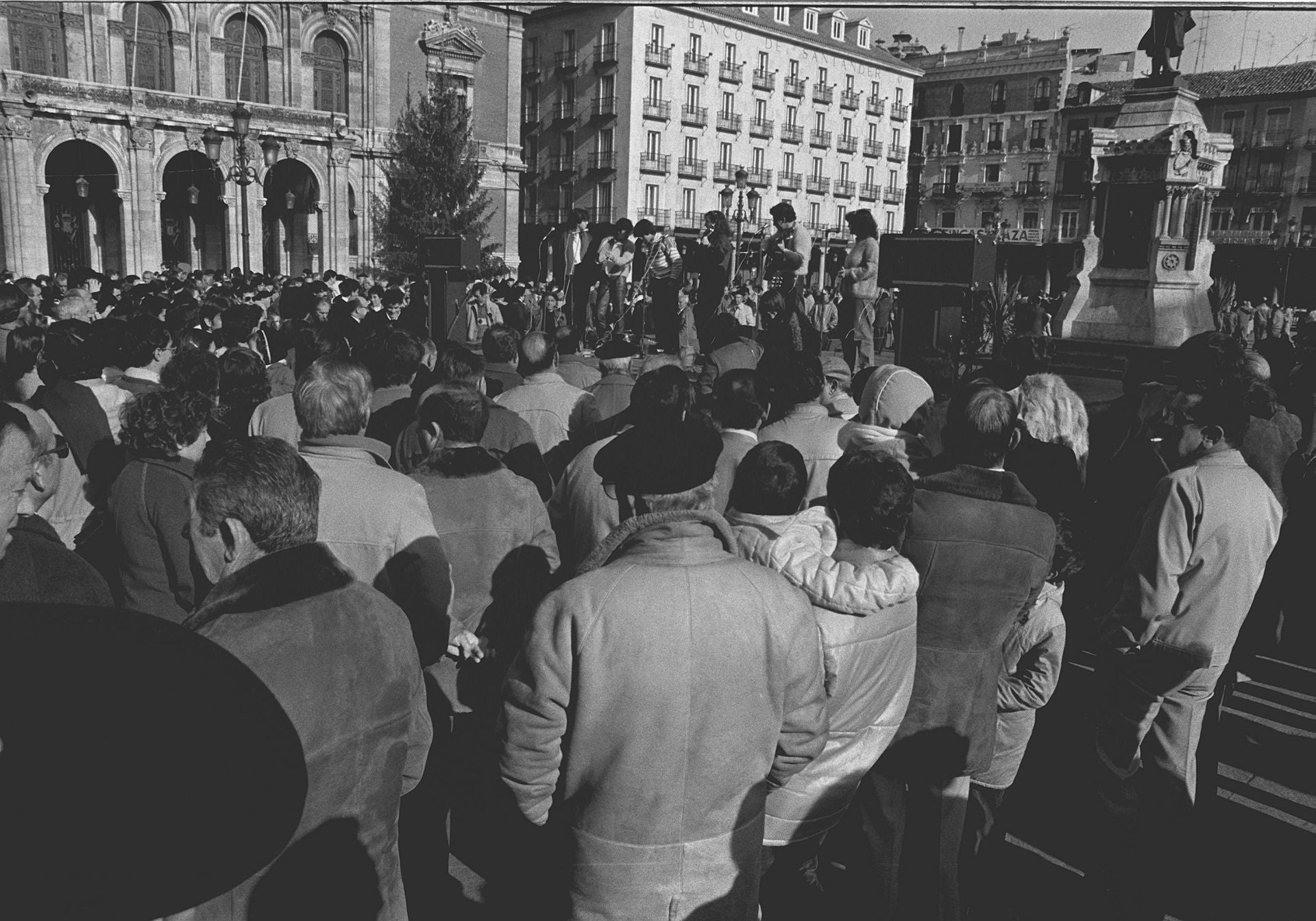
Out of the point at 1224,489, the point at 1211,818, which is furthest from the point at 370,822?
the point at 1211,818

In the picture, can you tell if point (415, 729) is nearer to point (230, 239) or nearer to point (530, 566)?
point (530, 566)

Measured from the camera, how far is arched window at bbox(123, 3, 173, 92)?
33.8 m

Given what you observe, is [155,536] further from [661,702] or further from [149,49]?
[149,49]

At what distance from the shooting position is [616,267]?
13633mm

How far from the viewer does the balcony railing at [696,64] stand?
51250mm

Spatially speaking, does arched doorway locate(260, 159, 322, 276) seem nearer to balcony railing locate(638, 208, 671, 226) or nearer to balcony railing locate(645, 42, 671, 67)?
balcony railing locate(638, 208, 671, 226)

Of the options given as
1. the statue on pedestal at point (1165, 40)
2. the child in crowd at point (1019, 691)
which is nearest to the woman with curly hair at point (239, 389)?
the child in crowd at point (1019, 691)

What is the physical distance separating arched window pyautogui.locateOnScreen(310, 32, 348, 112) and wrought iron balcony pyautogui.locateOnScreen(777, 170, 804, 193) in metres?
25.6

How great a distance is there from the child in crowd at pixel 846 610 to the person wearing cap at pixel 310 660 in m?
1.16

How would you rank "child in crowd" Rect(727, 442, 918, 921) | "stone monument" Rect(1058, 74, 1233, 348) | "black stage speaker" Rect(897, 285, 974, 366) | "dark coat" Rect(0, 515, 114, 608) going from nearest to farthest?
"dark coat" Rect(0, 515, 114, 608) < "child in crowd" Rect(727, 442, 918, 921) < "black stage speaker" Rect(897, 285, 974, 366) < "stone monument" Rect(1058, 74, 1233, 348)

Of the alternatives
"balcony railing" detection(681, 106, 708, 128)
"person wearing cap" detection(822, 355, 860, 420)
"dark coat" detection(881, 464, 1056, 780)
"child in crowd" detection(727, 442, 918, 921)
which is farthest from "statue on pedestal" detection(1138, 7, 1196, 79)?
"balcony railing" detection(681, 106, 708, 128)

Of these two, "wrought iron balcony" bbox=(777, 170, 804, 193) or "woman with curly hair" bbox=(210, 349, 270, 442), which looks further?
"wrought iron balcony" bbox=(777, 170, 804, 193)

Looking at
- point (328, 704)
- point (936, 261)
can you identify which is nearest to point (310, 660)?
point (328, 704)

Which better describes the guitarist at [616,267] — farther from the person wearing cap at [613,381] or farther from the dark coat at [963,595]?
the dark coat at [963,595]
